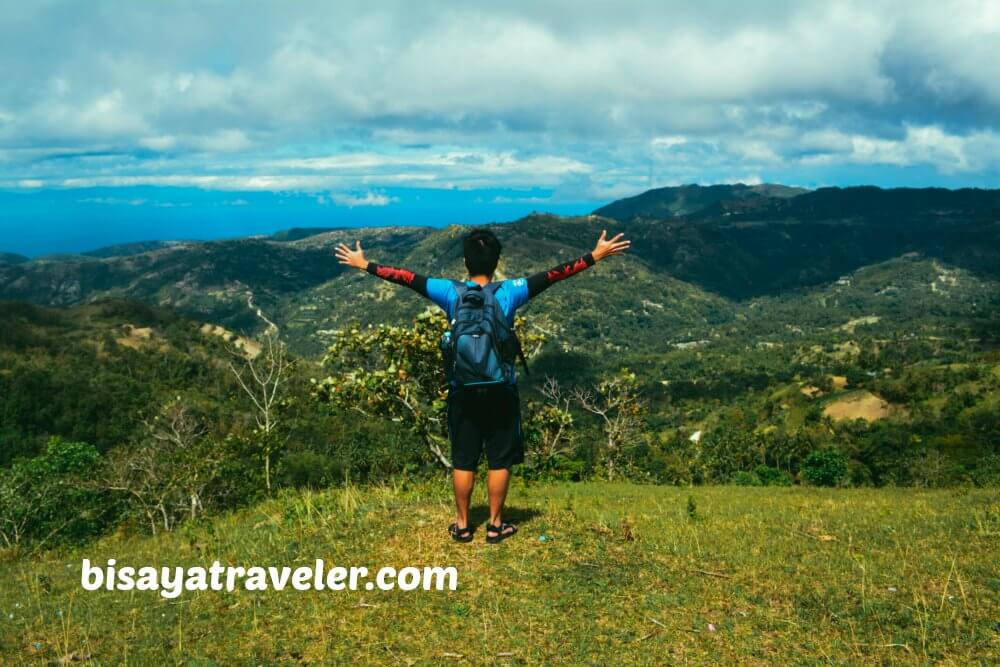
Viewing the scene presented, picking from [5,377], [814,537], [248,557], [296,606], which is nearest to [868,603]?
[814,537]

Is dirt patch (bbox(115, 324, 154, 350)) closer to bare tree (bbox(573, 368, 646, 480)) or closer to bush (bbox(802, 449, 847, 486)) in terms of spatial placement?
bare tree (bbox(573, 368, 646, 480))

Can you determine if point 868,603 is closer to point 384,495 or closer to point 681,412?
point 384,495

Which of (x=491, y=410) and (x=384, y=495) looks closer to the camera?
(x=491, y=410)

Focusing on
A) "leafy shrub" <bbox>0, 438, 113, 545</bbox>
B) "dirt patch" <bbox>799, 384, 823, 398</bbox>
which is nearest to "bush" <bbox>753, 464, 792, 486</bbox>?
"leafy shrub" <bbox>0, 438, 113, 545</bbox>

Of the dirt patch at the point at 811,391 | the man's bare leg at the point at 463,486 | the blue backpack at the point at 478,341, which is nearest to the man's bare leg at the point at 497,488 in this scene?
the man's bare leg at the point at 463,486

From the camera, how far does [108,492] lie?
31.5 metres

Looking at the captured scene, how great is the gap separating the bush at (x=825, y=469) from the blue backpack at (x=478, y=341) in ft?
204

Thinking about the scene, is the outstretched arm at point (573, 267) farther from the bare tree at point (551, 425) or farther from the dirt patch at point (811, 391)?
the dirt patch at point (811, 391)

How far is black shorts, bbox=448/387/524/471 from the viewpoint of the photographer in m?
6.81

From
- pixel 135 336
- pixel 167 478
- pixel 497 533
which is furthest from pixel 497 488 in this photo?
pixel 135 336

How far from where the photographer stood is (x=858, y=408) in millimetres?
111500

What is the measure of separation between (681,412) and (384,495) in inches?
5572

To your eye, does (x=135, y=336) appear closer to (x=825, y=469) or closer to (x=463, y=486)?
(x=825, y=469)

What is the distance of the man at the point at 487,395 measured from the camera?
671cm
